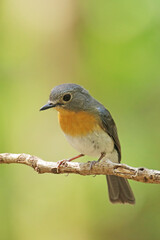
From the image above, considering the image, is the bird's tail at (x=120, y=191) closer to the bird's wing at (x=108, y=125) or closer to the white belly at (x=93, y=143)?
the bird's wing at (x=108, y=125)

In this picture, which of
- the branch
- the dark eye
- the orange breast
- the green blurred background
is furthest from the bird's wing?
the green blurred background

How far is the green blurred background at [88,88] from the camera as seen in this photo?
615cm

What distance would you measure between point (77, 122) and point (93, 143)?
12.8 inches

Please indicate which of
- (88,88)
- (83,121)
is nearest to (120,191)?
(83,121)

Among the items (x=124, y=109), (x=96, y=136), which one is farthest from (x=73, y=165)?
(x=124, y=109)

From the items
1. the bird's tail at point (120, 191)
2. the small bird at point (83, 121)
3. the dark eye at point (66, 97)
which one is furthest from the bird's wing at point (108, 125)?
the bird's tail at point (120, 191)

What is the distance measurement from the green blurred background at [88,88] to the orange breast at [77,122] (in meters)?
1.72

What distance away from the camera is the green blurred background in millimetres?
6152

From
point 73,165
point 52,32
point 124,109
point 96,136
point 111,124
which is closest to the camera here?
point 73,165

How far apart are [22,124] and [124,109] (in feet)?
6.35

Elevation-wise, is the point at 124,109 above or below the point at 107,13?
below

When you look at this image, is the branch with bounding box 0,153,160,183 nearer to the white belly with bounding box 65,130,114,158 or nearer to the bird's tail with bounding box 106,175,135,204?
the white belly with bounding box 65,130,114,158

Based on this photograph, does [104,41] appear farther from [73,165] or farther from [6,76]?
[73,165]

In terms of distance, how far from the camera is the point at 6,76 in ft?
23.1
